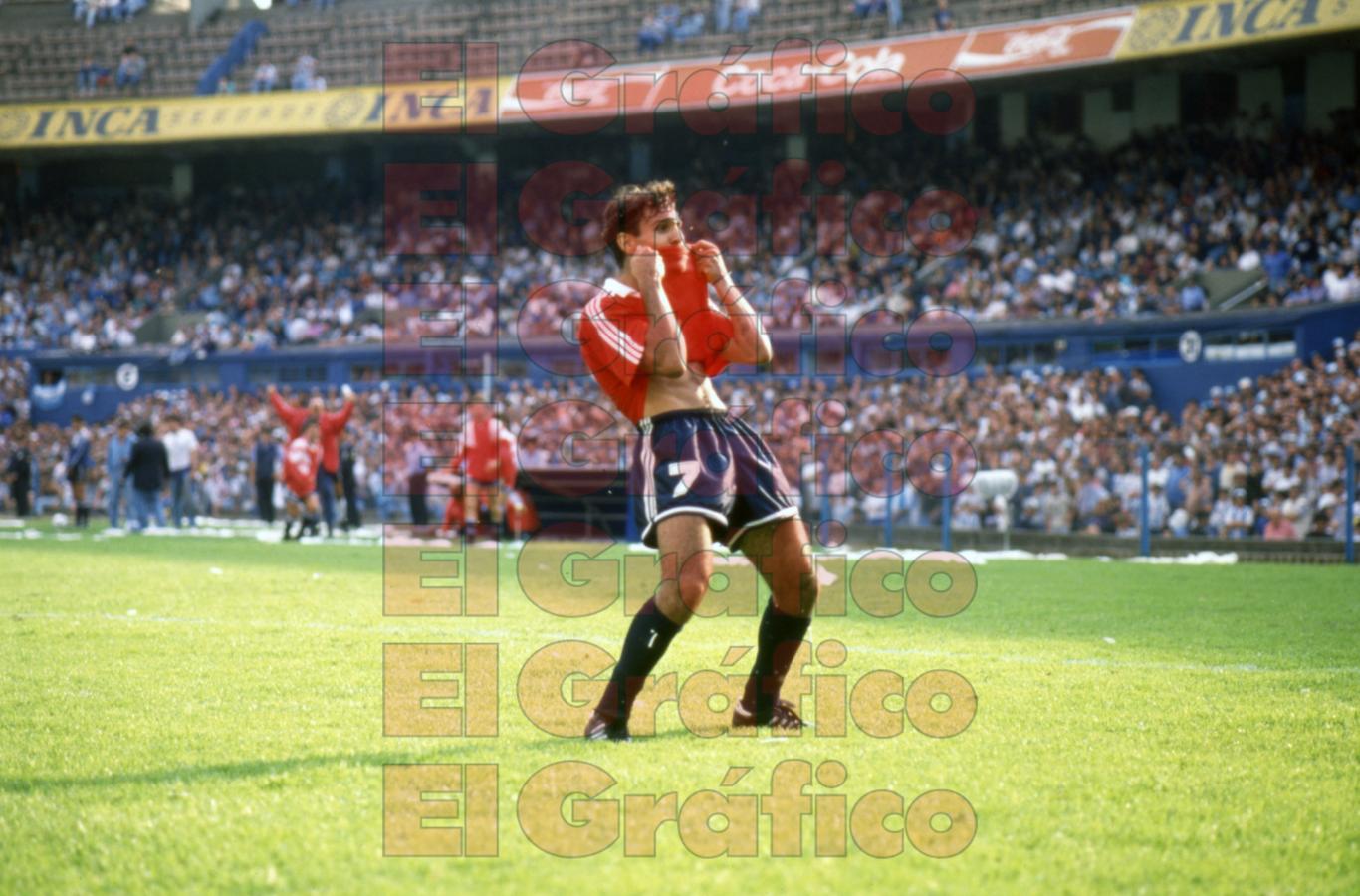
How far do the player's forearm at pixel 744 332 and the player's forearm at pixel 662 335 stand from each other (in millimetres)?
305

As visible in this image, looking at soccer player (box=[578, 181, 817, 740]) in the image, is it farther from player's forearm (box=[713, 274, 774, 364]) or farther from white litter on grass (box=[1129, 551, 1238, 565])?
white litter on grass (box=[1129, 551, 1238, 565])

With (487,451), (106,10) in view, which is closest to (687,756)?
(487,451)

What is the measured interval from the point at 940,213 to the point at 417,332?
12.5 m

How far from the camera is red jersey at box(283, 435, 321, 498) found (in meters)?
20.4

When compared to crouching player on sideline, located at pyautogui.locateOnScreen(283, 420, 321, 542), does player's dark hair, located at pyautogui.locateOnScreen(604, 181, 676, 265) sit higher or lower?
higher

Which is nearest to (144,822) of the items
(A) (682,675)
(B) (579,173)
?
(A) (682,675)

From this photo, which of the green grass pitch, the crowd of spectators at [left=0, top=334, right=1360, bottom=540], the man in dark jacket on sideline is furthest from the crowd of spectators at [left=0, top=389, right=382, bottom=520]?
the green grass pitch

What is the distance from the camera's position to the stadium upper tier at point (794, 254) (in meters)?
25.6

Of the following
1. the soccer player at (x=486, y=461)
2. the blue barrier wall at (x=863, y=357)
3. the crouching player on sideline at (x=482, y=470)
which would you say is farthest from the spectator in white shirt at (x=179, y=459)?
the soccer player at (x=486, y=461)

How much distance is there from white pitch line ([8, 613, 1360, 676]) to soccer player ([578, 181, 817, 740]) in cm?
252

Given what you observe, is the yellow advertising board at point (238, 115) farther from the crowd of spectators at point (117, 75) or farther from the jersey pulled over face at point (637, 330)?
the jersey pulled over face at point (637, 330)

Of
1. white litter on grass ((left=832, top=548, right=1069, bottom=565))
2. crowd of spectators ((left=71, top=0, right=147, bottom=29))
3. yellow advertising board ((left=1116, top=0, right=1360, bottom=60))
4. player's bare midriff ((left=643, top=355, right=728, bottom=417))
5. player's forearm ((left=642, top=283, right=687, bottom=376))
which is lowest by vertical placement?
white litter on grass ((left=832, top=548, right=1069, bottom=565))

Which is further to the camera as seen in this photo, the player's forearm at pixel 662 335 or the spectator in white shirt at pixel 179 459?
the spectator in white shirt at pixel 179 459

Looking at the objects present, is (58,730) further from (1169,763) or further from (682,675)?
(1169,763)
